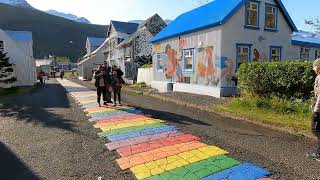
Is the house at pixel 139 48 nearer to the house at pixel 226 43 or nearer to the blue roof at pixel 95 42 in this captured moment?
the house at pixel 226 43

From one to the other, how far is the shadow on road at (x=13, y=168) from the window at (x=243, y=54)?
547 inches

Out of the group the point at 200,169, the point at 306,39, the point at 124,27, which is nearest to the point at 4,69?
the point at 124,27

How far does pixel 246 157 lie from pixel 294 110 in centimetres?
551

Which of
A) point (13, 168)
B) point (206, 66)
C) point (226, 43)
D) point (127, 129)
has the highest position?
point (226, 43)

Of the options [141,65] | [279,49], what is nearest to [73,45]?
[141,65]

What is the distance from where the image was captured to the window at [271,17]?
1956 cm

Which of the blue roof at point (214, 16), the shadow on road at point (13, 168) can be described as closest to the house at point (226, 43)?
the blue roof at point (214, 16)

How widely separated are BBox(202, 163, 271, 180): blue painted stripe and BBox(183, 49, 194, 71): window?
15.0m

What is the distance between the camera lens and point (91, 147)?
25.1 ft

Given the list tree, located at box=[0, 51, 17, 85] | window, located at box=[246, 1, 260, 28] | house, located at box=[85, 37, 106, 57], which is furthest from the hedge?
house, located at box=[85, 37, 106, 57]

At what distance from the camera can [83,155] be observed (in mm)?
7039

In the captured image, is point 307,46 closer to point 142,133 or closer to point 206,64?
point 206,64

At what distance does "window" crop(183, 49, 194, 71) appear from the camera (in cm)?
2068

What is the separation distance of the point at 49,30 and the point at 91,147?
7012 inches
